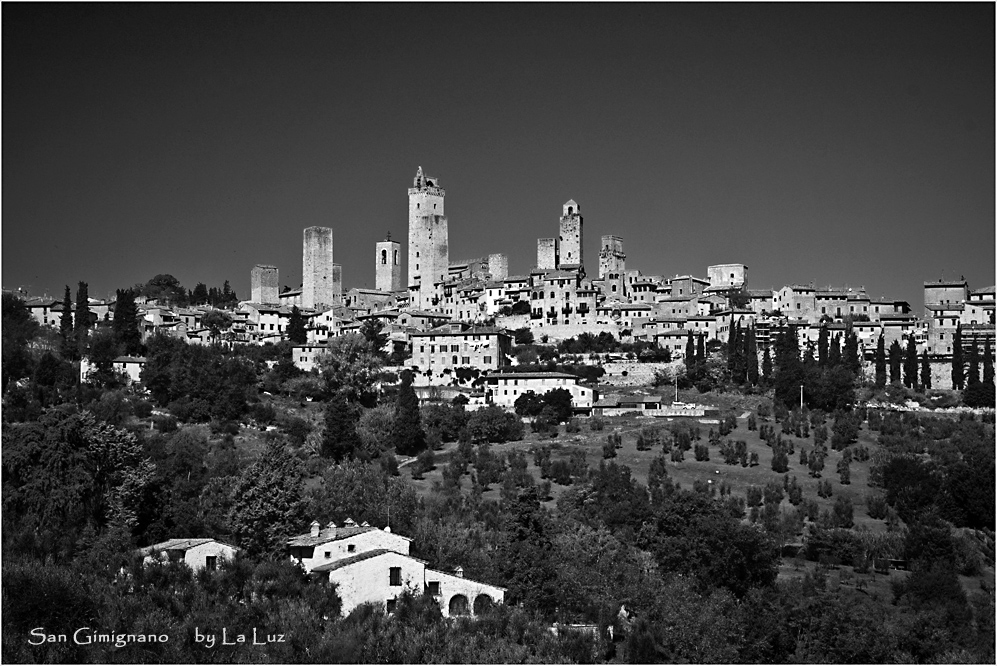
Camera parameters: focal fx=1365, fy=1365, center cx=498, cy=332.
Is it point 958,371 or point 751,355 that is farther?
point 751,355

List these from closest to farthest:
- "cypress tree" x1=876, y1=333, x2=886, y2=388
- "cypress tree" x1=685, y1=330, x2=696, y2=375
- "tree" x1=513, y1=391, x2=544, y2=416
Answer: "tree" x1=513, y1=391, x2=544, y2=416
"cypress tree" x1=876, y1=333, x2=886, y2=388
"cypress tree" x1=685, y1=330, x2=696, y2=375

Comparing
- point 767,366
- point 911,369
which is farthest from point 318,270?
point 911,369

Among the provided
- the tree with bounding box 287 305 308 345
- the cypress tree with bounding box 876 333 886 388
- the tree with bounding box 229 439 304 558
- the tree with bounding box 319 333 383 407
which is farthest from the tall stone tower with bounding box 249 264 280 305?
the tree with bounding box 229 439 304 558

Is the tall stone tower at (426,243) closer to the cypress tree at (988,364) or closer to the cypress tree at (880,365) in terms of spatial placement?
the cypress tree at (880,365)

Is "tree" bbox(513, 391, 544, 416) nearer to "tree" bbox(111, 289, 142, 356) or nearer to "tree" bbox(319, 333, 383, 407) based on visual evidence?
"tree" bbox(319, 333, 383, 407)

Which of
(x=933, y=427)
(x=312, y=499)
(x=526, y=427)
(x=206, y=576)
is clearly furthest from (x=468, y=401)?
(x=206, y=576)

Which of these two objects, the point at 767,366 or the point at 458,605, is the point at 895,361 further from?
the point at 458,605
